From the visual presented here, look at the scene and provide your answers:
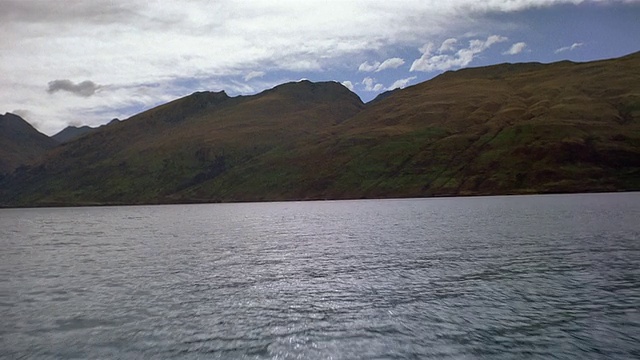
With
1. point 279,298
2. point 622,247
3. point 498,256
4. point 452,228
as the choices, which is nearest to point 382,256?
point 498,256

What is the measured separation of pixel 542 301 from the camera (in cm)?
3631

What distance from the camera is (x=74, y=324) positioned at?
3312 centimetres

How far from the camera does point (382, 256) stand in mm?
62250

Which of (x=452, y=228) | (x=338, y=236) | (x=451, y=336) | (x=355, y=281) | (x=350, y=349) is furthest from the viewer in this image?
(x=452, y=228)

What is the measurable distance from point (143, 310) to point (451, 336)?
2175 centimetres

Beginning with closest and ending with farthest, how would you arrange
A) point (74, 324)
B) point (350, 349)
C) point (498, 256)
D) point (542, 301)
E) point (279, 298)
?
point (350, 349) → point (74, 324) → point (542, 301) → point (279, 298) → point (498, 256)

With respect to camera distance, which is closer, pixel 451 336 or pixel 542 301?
pixel 451 336

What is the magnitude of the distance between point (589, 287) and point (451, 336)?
59.2 ft

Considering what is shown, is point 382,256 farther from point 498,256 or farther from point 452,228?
point 452,228

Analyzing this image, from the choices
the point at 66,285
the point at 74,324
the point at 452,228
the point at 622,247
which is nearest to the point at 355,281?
the point at 74,324

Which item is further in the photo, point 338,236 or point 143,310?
point 338,236

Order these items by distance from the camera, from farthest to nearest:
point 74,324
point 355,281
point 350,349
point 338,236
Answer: point 338,236
point 355,281
point 74,324
point 350,349

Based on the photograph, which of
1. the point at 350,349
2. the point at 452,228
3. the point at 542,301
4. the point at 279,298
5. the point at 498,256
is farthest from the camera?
the point at 452,228

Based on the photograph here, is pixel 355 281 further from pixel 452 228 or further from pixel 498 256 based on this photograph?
pixel 452 228
